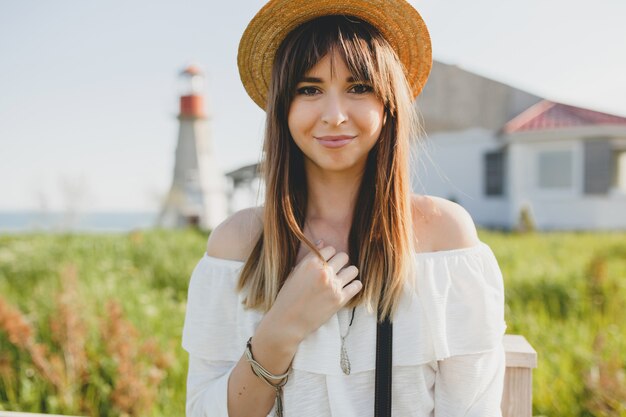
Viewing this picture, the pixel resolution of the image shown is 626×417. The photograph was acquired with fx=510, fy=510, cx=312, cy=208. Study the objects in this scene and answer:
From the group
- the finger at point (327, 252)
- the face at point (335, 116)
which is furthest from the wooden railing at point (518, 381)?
the face at point (335, 116)

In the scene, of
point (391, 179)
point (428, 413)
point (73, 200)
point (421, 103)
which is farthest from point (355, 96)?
point (73, 200)

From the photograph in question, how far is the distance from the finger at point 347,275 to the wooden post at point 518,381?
426 millimetres

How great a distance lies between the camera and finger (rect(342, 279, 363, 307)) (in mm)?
1293

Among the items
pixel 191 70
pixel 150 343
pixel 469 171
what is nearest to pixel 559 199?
pixel 469 171

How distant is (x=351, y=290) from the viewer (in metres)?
1.30

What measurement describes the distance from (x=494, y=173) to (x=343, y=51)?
566 inches

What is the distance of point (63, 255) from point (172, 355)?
15.4ft

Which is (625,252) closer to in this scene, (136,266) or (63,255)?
(136,266)

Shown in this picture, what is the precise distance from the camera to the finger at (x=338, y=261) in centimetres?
132

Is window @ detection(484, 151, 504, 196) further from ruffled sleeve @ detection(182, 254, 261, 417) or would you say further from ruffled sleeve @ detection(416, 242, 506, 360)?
ruffled sleeve @ detection(182, 254, 261, 417)

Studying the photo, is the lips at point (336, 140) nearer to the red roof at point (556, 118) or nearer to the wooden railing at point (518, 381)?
the wooden railing at point (518, 381)

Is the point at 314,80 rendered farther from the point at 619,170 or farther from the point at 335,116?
the point at 619,170

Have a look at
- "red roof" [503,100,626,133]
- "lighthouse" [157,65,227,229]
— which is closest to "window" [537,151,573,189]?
"red roof" [503,100,626,133]

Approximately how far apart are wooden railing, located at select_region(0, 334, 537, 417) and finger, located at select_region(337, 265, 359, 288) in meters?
0.43
